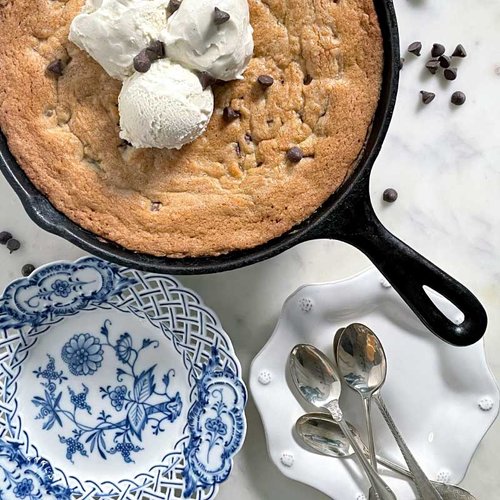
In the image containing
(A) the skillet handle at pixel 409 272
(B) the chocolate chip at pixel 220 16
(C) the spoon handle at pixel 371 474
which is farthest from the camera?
(C) the spoon handle at pixel 371 474

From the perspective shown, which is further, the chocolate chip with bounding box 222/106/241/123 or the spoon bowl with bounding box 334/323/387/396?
the spoon bowl with bounding box 334/323/387/396

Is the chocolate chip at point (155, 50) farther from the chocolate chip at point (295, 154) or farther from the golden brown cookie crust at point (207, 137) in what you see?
the chocolate chip at point (295, 154)

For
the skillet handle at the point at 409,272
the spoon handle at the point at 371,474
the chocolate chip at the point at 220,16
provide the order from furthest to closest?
the spoon handle at the point at 371,474 < the skillet handle at the point at 409,272 < the chocolate chip at the point at 220,16

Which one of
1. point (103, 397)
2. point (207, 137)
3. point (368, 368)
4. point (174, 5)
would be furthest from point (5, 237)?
point (368, 368)

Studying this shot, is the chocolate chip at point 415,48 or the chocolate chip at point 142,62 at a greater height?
the chocolate chip at point 415,48

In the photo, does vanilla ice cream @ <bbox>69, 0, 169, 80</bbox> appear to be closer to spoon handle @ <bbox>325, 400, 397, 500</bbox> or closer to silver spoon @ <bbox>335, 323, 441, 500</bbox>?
silver spoon @ <bbox>335, 323, 441, 500</bbox>

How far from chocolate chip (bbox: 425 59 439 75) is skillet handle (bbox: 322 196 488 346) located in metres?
0.56

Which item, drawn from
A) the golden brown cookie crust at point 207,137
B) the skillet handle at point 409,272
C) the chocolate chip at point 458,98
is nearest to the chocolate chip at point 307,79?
the golden brown cookie crust at point 207,137

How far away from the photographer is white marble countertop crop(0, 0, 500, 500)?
73.5 inches

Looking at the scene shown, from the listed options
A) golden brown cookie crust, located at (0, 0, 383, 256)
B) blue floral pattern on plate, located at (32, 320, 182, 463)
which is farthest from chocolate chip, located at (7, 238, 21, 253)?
golden brown cookie crust, located at (0, 0, 383, 256)

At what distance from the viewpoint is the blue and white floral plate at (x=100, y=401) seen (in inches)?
72.2

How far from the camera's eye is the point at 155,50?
1.43m

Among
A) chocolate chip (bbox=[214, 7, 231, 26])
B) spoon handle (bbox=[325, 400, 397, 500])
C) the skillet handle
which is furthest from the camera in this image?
spoon handle (bbox=[325, 400, 397, 500])

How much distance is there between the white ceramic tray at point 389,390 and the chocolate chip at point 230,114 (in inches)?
18.7
